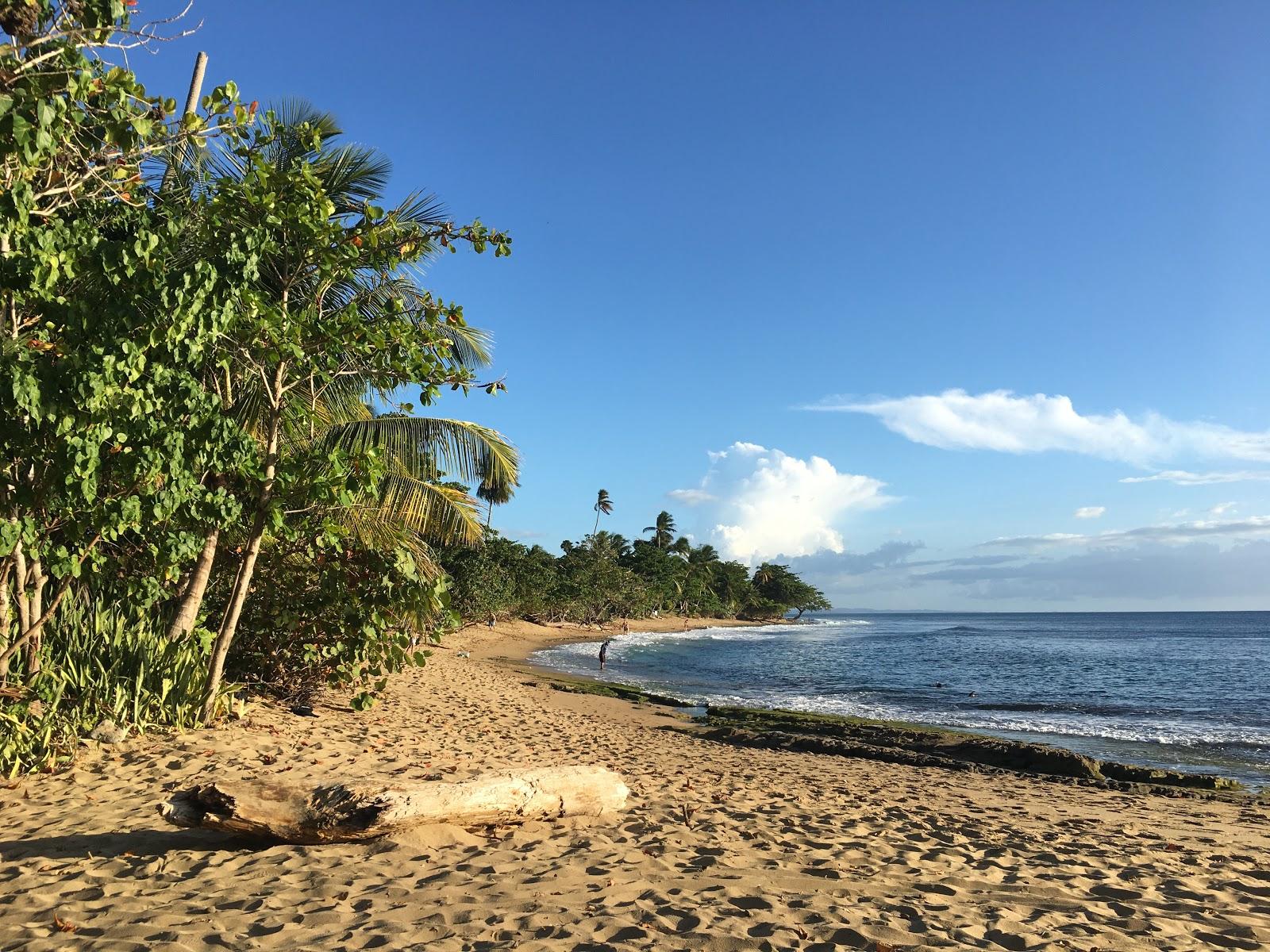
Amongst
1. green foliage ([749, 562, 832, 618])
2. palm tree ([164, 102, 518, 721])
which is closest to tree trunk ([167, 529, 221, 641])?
palm tree ([164, 102, 518, 721])

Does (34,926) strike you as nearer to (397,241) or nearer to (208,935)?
(208,935)

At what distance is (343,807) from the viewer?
4.80 m

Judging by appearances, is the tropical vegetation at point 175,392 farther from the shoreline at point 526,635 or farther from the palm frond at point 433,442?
the shoreline at point 526,635

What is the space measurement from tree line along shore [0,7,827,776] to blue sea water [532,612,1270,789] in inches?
518

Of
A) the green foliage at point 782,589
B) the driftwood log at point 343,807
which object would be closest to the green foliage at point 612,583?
the green foliage at point 782,589

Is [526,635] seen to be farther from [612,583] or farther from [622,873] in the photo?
[622,873]

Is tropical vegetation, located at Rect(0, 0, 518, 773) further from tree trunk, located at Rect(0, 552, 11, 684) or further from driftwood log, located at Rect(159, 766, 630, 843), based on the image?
driftwood log, located at Rect(159, 766, 630, 843)

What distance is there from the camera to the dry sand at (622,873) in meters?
3.81

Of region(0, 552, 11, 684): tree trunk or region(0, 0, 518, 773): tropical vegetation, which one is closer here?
region(0, 0, 518, 773): tropical vegetation

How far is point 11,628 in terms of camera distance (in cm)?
698

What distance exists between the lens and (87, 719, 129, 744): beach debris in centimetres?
720

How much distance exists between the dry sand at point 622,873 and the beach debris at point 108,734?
188mm

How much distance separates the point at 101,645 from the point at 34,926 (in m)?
4.68

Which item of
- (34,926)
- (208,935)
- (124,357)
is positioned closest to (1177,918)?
(208,935)
